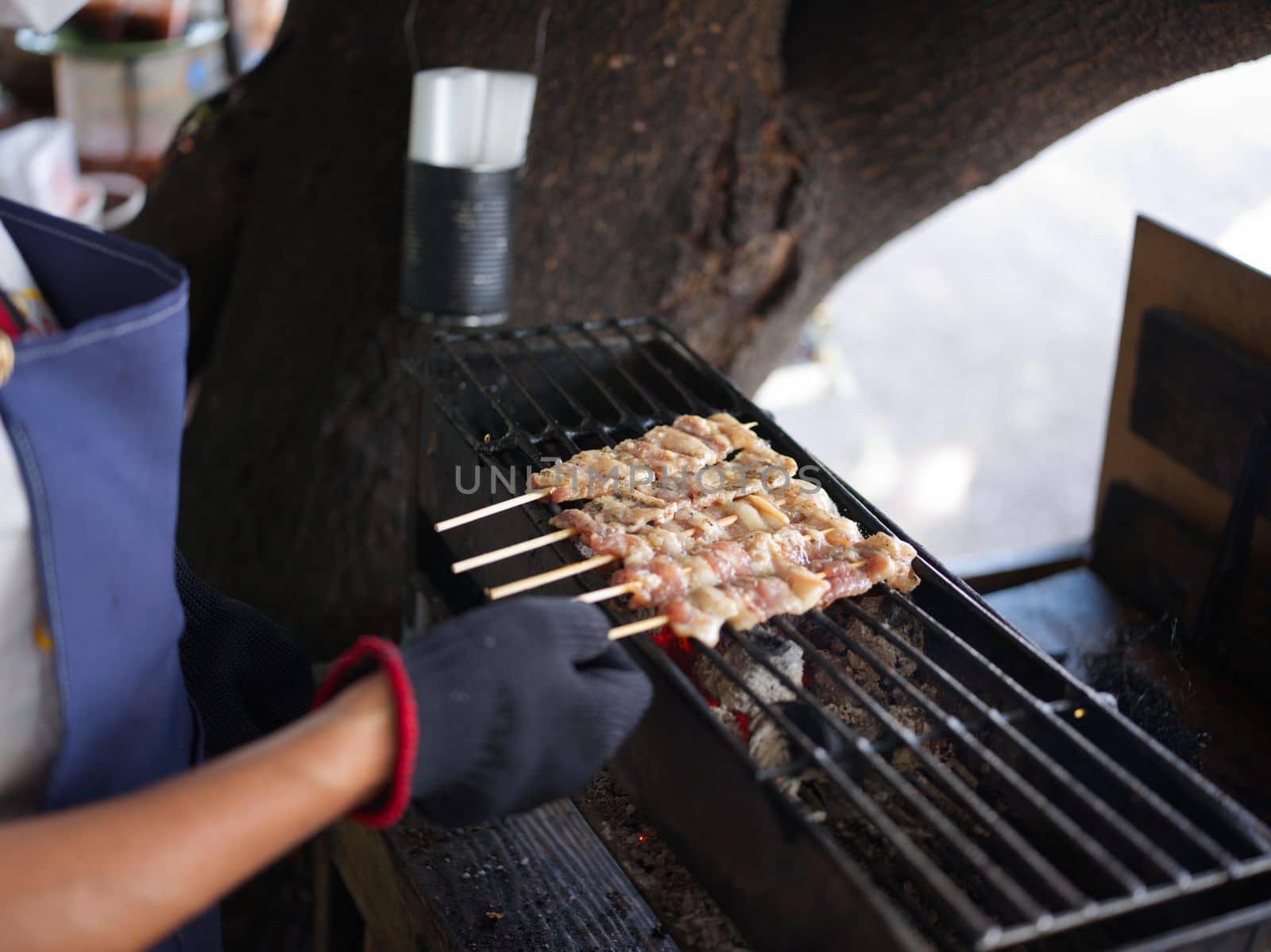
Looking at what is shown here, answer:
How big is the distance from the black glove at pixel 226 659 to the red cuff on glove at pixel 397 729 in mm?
594

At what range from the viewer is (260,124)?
13.8 feet

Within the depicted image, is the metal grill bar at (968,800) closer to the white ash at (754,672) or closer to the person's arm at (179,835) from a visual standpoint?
the white ash at (754,672)

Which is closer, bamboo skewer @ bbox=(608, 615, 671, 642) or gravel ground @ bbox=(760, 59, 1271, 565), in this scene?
bamboo skewer @ bbox=(608, 615, 671, 642)

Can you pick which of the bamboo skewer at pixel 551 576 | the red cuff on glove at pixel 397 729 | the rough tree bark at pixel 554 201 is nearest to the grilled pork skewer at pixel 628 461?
the bamboo skewer at pixel 551 576

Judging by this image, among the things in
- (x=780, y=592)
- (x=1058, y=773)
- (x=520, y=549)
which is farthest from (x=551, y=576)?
(x=1058, y=773)

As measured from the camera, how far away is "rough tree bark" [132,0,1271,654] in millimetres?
3684

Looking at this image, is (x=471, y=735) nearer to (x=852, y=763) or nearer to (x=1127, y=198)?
(x=852, y=763)

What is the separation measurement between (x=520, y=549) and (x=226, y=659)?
1.86 feet

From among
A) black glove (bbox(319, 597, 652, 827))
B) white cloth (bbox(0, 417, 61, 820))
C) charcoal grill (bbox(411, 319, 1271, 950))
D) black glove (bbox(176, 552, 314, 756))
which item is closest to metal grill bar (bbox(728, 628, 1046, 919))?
charcoal grill (bbox(411, 319, 1271, 950))

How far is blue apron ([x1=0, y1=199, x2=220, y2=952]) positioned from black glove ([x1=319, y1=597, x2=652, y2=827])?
0.29 m

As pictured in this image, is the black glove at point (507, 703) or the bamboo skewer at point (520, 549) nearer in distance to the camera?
the black glove at point (507, 703)

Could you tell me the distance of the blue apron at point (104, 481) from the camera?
1.50m

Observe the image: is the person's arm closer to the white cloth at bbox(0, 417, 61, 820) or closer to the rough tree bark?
the white cloth at bbox(0, 417, 61, 820)

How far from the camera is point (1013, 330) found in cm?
874
